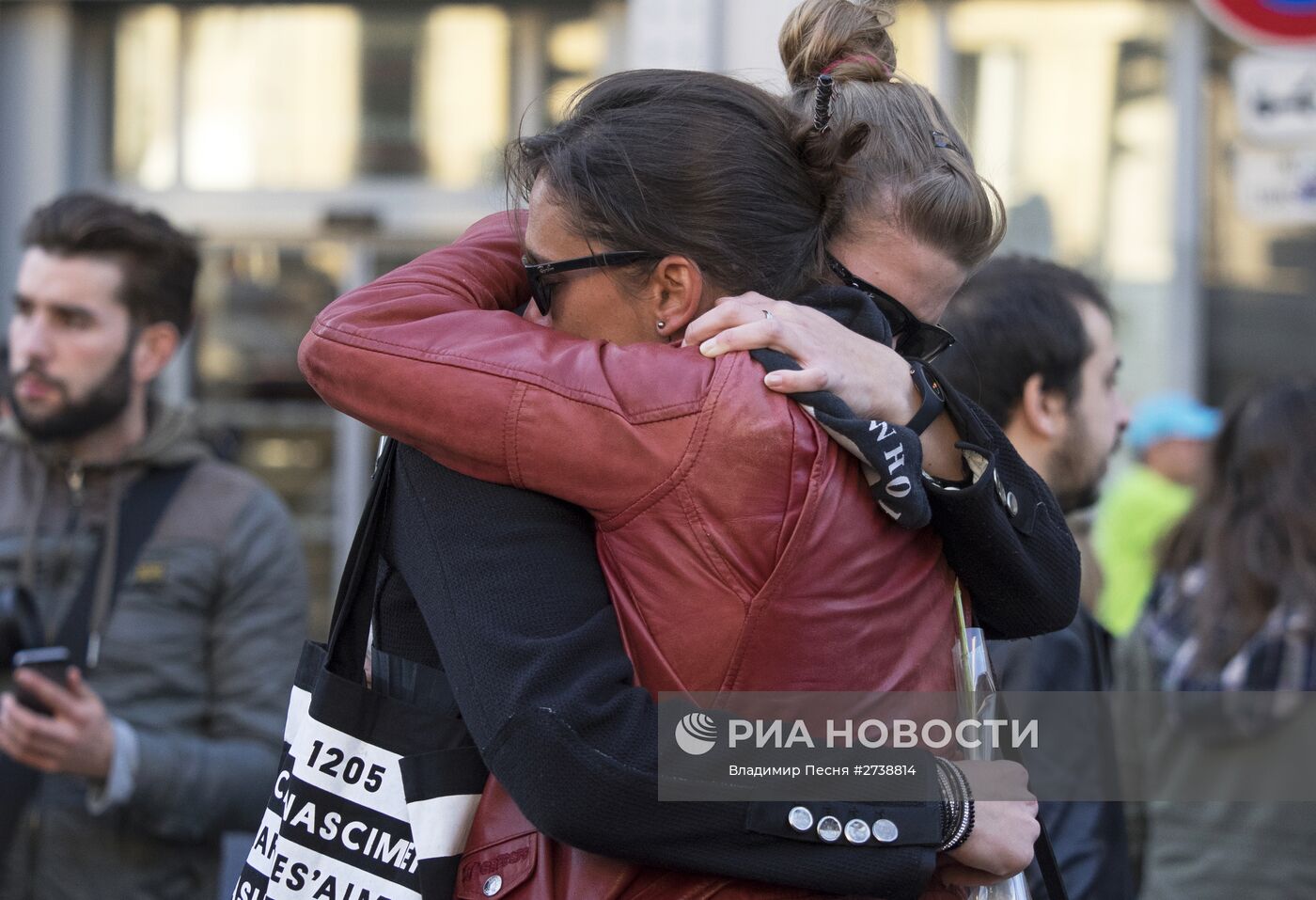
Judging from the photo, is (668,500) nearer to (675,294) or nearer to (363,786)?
(675,294)

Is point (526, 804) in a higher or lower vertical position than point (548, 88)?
lower

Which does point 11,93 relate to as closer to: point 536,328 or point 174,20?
point 174,20

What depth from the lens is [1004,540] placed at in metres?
1.59

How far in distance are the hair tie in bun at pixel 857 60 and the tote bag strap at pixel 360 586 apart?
67 cm

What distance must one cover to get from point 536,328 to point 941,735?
0.60 metres

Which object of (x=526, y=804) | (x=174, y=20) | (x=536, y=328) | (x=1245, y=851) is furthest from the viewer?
(x=174, y=20)

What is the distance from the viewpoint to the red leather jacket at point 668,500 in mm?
1422

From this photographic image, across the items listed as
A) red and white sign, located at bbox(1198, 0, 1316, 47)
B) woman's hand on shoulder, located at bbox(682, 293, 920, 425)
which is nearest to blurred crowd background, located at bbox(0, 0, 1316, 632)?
red and white sign, located at bbox(1198, 0, 1316, 47)

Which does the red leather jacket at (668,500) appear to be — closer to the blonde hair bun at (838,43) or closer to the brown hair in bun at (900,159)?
the brown hair in bun at (900,159)

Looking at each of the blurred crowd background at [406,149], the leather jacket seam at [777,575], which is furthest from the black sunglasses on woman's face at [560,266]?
the blurred crowd background at [406,149]

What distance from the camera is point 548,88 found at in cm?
723

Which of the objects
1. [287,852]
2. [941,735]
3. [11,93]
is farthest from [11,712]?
[11,93]

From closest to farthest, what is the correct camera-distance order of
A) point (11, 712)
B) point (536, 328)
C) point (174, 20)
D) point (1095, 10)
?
point (536, 328) < point (11, 712) < point (1095, 10) < point (174, 20)

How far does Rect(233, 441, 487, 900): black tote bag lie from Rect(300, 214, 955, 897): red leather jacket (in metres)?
0.04
